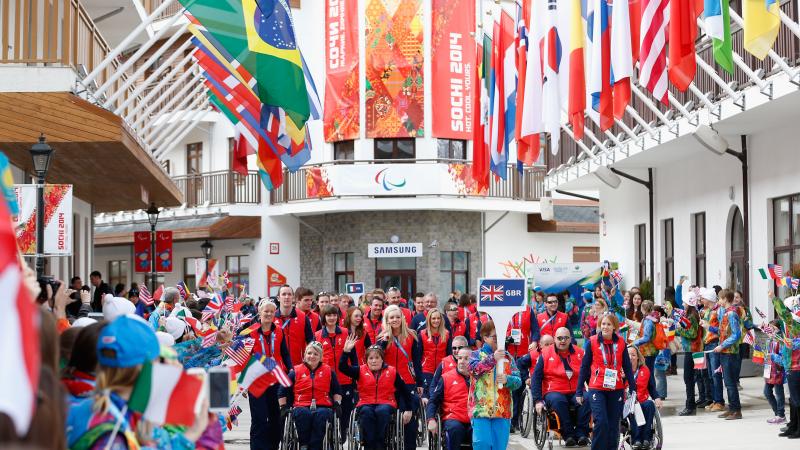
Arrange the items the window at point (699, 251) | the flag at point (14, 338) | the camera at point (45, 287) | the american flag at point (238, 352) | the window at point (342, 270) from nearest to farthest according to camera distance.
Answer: the flag at point (14, 338) → the camera at point (45, 287) → the american flag at point (238, 352) → the window at point (699, 251) → the window at point (342, 270)

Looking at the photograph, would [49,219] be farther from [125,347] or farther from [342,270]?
[342,270]

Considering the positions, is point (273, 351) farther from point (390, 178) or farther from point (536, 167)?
point (536, 167)

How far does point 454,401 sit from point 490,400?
0.57 metres

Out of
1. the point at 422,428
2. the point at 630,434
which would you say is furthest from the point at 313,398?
the point at 630,434

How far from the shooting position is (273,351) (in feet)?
48.6

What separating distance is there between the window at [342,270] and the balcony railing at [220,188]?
3585 mm

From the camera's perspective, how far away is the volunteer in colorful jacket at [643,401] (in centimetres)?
1442

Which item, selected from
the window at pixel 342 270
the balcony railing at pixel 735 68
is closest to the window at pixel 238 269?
the window at pixel 342 270

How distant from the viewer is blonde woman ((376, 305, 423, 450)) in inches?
591

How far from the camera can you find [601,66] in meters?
18.7

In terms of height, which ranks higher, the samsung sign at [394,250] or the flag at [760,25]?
the flag at [760,25]

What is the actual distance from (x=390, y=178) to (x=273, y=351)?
86.2 ft

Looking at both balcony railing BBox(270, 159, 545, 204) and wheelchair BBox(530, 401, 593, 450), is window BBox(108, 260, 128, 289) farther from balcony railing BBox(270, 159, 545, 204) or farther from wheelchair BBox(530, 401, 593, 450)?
wheelchair BBox(530, 401, 593, 450)

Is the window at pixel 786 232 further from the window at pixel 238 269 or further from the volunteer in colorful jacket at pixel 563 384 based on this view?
the window at pixel 238 269
